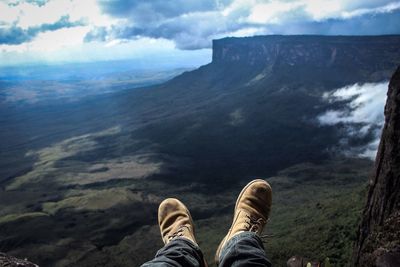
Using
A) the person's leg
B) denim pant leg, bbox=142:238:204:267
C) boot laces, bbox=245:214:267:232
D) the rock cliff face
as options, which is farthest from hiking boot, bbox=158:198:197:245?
the rock cliff face

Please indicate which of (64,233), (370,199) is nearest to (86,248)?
(64,233)

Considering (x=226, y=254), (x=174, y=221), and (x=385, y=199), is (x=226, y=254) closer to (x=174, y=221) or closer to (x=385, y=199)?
(x=174, y=221)

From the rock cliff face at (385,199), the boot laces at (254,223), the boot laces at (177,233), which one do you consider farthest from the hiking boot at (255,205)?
the rock cliff face at (385,199)

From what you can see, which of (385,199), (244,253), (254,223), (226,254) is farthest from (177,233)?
(385,199)

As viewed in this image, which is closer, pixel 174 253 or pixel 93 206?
pixel 174 253

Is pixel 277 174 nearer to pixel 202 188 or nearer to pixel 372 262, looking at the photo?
pixel 202 188

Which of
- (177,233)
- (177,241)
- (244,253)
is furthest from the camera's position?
(177,233)
